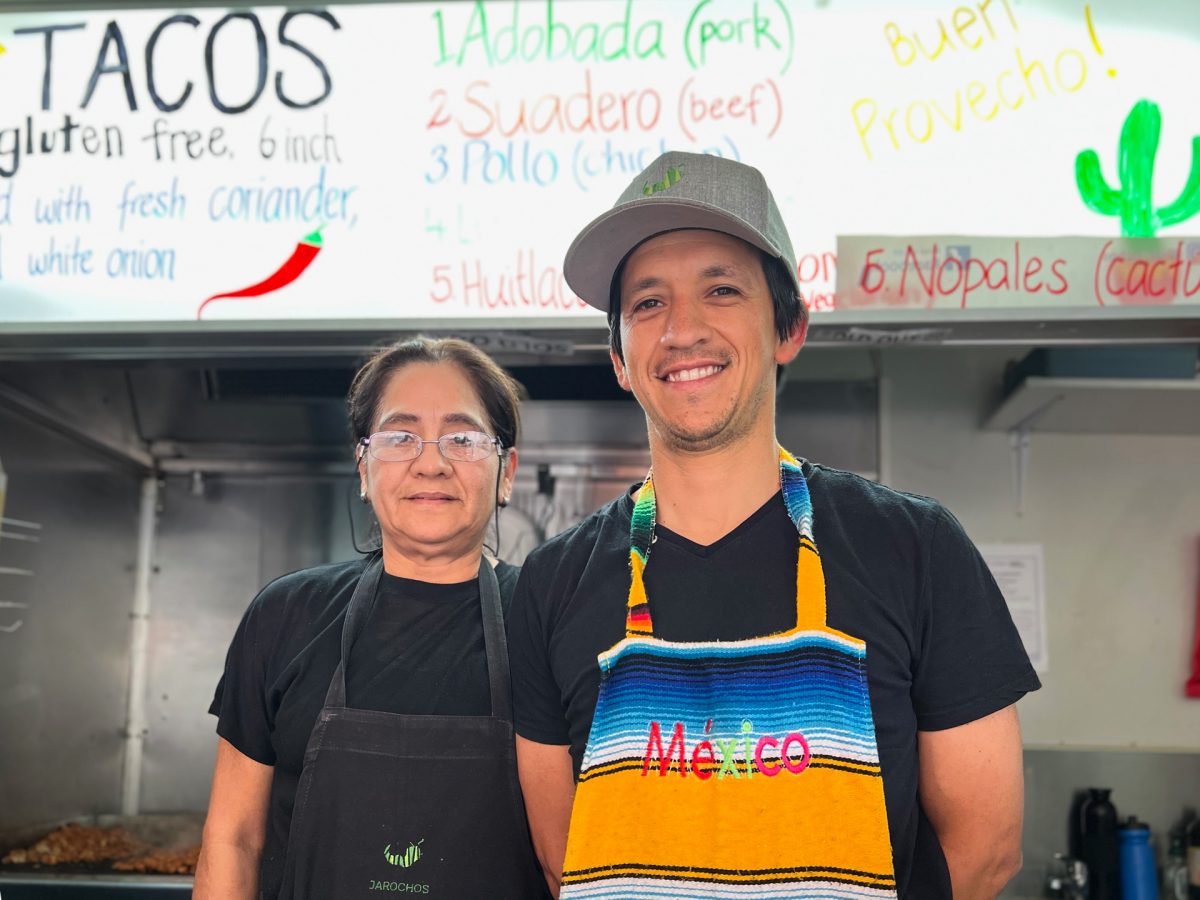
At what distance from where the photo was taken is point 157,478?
3502mm

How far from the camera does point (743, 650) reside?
1.29 metres

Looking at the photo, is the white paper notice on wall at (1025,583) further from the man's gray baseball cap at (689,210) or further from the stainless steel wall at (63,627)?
the stainless steel wall at (63,627)

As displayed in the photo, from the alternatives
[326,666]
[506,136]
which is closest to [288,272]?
[506,136]

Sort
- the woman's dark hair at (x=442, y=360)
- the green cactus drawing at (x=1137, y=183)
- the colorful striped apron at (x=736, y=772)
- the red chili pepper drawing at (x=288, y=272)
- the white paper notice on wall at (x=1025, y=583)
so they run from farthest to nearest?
the white paper notice on wall at (x=1025, y=583), the red chili pepper drawing at (x=288, y=272), the green cactus drawing at (x=1137, y=183), the woman's dark hair at (x=442, y=360), the colorful striped apron at (x=736, y=772)

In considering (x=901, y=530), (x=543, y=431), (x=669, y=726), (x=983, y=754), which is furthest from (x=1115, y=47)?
(x=543, y=431)

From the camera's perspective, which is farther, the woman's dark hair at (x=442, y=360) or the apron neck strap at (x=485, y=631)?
the woman's dark hair at (x=442, y=360)

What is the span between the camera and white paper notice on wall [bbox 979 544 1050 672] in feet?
10.8

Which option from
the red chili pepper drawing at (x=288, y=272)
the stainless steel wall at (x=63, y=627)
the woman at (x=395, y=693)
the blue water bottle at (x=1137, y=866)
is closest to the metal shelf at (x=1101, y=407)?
the blue water bottle at (x=1137, y=866)

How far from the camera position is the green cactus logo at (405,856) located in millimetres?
1525

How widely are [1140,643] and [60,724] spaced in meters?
3.14

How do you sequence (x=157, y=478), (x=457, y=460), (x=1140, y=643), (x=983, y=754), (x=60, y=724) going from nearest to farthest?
1. (x=983, y=754)
2. (x=457, y=460)
3. (x=60, y=724)
4. (x=1140, y=643)
5. (x=157, y=478)

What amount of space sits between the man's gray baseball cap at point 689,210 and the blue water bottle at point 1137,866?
7.57 ft

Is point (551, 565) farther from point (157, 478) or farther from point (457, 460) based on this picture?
point (157, 478)

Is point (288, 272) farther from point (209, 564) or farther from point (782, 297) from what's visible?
point (209, 564)
